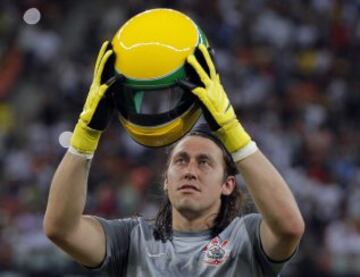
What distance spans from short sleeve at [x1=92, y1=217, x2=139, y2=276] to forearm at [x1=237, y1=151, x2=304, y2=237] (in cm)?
67

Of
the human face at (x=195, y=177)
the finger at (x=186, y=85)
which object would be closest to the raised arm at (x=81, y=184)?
the finger at (x=186, y=85)

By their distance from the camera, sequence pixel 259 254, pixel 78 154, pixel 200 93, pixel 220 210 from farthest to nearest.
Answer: pixel 220 210 < pixel 259 254 < pixel 78 154 < pixel 200 93

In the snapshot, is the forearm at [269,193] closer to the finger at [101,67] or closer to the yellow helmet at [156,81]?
the yellow helmet at [156,81]

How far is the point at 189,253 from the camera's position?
14.0 feet

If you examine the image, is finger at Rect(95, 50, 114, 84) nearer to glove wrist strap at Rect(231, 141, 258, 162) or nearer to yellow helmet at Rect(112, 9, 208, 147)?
yellow helmet at Rect(112, 9, 208, 147)

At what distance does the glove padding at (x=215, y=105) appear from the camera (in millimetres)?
3834

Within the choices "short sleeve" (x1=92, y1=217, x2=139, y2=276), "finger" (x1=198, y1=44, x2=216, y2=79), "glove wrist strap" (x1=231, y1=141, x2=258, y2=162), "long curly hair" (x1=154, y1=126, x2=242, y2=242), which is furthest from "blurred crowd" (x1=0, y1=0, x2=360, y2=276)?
"finger" (x1=198, y1=44, x2=216, y2=79)

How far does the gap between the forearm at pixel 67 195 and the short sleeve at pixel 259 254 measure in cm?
67

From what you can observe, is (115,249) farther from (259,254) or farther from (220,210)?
(259,254)

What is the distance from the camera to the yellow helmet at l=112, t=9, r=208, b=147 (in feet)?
12.8

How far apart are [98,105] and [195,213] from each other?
2.27 ft

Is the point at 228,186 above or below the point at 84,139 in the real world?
below

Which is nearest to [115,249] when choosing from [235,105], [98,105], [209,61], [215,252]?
[215,252]

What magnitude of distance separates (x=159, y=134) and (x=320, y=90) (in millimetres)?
9175
